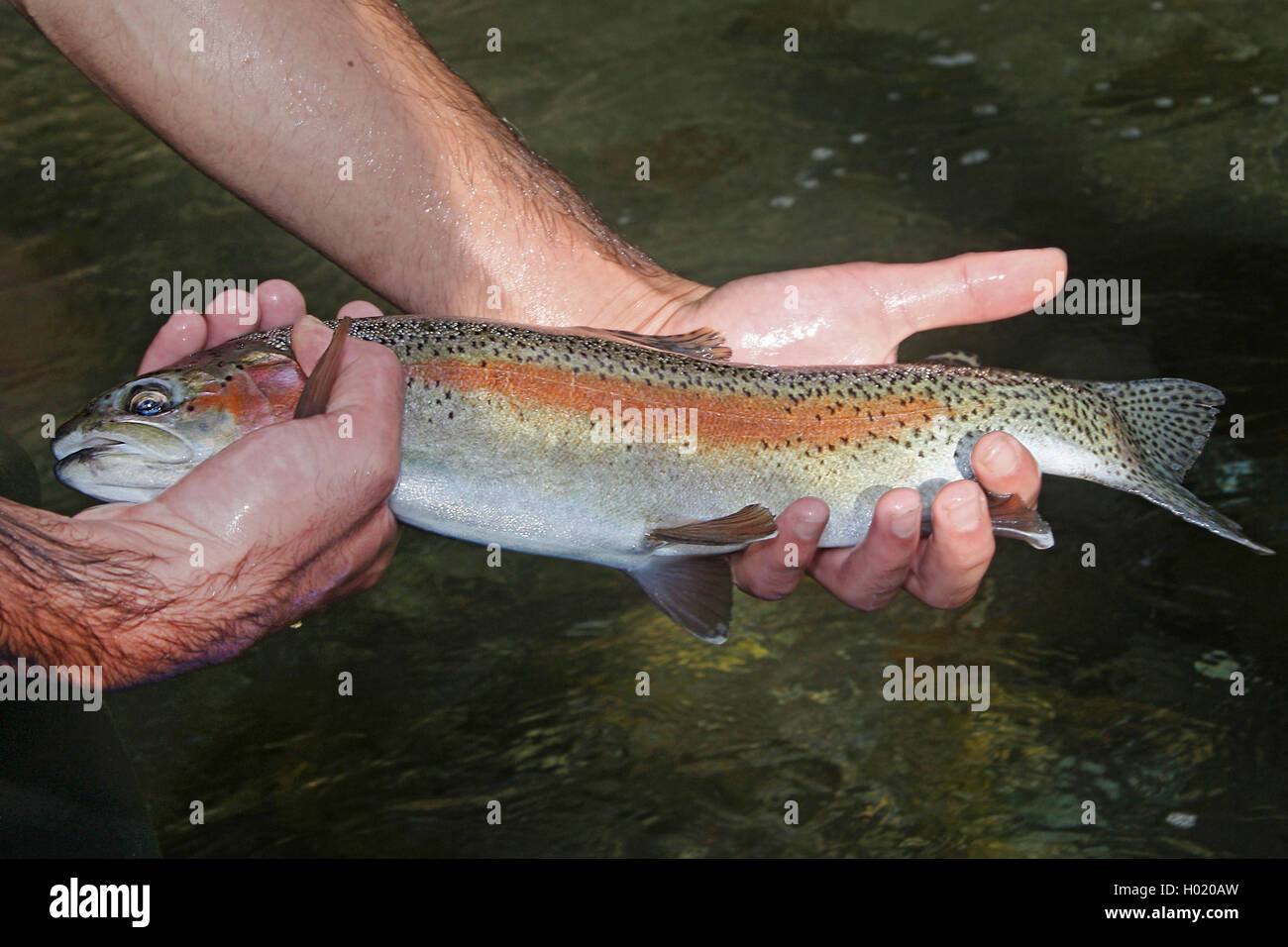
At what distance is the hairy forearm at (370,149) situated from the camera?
3.96 meters

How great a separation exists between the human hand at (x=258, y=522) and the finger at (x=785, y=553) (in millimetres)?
1166

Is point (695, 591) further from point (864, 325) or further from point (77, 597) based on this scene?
point (77, 597)

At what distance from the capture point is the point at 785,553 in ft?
12.3

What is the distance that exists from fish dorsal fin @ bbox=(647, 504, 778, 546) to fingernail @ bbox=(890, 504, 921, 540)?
354mm

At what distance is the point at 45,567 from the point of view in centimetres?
304

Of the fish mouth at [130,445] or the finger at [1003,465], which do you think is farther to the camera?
the finger at [1003,465]

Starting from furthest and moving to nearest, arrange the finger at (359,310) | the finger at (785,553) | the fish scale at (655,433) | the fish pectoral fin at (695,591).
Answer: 1. the finger at (359,310)
2. the fish pectoral fin at (695,591)
3. the finger at (785,553)
4. the fish scale at (655,433)

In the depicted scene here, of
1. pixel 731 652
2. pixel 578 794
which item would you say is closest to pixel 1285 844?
pixel 731 652

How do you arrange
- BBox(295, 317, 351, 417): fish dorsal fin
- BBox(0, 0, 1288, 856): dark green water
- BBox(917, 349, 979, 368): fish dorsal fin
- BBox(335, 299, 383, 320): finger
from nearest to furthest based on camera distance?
BBox(295, 317, 351, 417): fish dorsal fin, BBox(917, 349, 979, 368): fish dorsal fin, BBox(335, 299, 383, 320): finger, BBox(0, 0, 1288, 856): dark green water

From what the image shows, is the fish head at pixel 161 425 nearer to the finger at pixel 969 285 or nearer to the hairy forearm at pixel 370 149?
the hairy forearm at pixel 370 149

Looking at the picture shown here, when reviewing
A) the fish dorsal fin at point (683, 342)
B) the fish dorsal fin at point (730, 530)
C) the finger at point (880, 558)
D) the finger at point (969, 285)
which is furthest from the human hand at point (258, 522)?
the finger at point (969, 285)

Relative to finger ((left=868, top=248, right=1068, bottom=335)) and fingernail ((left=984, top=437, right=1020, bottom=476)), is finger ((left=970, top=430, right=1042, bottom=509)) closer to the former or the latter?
fingernail ((left=984, top=437, right=1020, bottom=476))

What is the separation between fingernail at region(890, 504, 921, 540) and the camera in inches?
141

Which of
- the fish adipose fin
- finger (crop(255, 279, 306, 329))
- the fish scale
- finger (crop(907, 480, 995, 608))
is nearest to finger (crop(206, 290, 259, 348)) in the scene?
finger (crop(255, 279, 306, 329))
